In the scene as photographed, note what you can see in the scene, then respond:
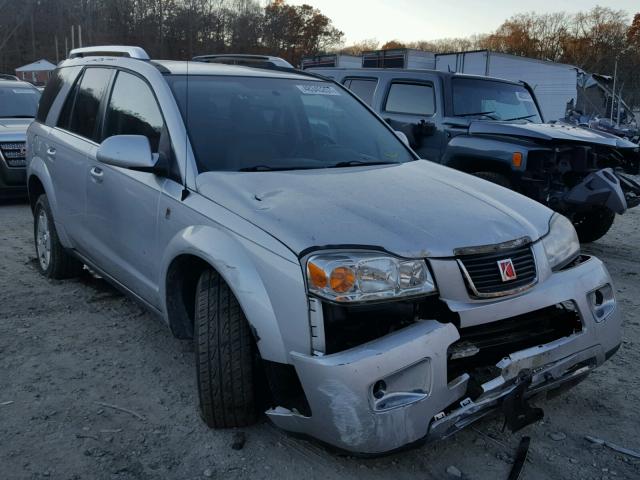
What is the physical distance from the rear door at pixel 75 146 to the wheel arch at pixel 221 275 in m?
1.37

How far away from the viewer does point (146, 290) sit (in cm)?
347

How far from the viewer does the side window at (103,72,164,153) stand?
3.47 meters

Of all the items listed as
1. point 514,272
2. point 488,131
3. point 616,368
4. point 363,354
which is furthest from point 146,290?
point 488,131

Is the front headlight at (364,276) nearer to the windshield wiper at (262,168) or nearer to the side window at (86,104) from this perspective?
the windshield wiper at (262,168)

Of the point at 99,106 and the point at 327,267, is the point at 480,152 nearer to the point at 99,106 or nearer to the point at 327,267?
the point at 99,106

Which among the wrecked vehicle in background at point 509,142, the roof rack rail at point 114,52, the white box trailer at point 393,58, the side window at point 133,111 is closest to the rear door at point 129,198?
the side window at point 133,111

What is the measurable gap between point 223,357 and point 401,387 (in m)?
0.82

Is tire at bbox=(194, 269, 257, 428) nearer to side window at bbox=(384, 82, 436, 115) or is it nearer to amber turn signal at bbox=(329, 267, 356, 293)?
amber turn signal at bbox=(329, 267, 356, 293)

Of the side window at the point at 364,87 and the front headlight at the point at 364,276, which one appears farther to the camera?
the side window at the point at 364,87

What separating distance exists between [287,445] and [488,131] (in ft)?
15.1

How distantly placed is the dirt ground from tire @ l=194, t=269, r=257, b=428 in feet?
0.57

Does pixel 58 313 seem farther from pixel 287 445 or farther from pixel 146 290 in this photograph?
pixel 287 445

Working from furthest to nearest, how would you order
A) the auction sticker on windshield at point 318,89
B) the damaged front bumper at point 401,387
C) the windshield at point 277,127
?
1. the auction sticker on windshield at point 318,89
2. the windshield at point 277,127
3. the damaged front bumper at point 401,387

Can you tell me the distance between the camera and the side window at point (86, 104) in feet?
13.8
